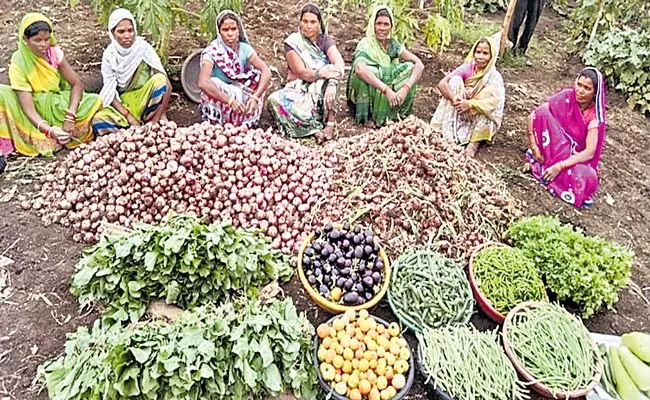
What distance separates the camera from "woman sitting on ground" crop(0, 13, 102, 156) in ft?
13.3

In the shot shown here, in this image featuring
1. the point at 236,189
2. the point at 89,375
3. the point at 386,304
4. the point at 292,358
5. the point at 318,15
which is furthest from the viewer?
the point at 318,15

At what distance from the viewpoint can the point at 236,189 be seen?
3.67 meters

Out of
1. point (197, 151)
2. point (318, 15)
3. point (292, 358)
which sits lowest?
point (292, 358)

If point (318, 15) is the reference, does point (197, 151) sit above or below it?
below

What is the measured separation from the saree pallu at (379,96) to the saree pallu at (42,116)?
6.79ft

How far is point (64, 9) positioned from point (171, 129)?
11.3 ft

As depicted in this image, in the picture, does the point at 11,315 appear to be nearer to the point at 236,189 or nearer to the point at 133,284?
the point at 133,284

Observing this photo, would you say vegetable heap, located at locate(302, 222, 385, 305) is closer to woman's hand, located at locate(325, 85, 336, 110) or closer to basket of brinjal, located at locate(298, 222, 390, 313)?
basket of brinjal, located at locate(298, 222, 390, 313)

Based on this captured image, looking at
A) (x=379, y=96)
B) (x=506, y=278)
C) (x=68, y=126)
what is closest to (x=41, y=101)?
(x=68, y=126)

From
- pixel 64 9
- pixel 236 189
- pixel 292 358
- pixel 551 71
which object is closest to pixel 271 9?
pixel 64 9

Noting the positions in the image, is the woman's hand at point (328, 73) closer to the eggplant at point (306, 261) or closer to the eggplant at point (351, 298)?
the eggplant at point (306, 261)

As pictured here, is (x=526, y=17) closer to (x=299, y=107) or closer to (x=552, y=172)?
(x=552, y=172)

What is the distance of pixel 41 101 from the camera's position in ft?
13.9

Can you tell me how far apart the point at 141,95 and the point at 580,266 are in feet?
11.1
